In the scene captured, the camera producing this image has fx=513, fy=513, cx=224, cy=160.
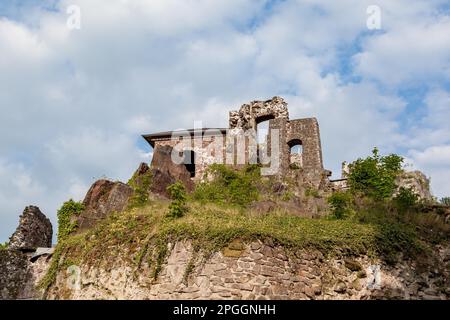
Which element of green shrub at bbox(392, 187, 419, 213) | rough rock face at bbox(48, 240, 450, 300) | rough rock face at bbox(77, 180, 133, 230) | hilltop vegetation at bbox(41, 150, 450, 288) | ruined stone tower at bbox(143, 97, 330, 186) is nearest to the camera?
rough rock face at bbox(48, 240, 450, 300)

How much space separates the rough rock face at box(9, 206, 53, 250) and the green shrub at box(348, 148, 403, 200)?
1384 cm

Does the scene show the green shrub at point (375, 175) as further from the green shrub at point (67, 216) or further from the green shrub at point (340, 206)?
the green shrub at point (67, 216)

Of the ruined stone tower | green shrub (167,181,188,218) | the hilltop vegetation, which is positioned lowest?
the hilltop vegetation

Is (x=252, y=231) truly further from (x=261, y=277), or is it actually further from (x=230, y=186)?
(x=230, y=186)

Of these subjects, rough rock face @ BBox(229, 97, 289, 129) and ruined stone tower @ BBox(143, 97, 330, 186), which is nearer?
ruined stone tower @ BBox(143, 97, 330, 186)

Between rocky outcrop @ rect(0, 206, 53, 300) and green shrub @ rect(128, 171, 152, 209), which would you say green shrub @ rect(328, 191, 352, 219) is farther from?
rocky outcrop @ rect(0, 206, 53, 300)

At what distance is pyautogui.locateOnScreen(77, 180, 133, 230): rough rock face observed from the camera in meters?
19.6

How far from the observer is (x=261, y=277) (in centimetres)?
1329

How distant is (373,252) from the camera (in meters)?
14.9

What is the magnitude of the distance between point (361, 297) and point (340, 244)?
156 centimetres

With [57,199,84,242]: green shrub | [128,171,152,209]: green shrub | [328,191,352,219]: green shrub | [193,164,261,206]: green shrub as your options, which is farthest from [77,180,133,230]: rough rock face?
[328,191,352,219]: green shrub

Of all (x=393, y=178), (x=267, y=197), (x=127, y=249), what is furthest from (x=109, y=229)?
(x=393, y=178)

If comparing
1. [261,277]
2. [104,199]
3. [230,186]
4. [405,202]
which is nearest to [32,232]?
[104,199]
